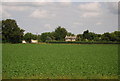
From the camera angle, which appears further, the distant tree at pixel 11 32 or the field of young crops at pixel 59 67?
the distant tree at pixel 11 32

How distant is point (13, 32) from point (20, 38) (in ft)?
13.9

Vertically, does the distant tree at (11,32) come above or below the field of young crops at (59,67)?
above

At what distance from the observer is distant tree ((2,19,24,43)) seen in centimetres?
9206

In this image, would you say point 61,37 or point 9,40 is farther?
point 61,37

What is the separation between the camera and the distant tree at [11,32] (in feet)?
302

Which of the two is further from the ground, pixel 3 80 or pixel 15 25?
pixel 15 25

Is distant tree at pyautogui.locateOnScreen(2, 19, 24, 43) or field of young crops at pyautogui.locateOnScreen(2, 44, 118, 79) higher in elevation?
distant tree at pyautogui.locateOnScreen(2, 19, 24, 43)

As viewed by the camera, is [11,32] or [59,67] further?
[11,32]

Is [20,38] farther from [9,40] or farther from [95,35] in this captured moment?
[95,35]

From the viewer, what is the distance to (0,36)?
9175 centimetres

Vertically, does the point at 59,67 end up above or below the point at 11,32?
below

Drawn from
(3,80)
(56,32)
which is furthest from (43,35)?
(3,80)

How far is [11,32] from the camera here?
304 feet

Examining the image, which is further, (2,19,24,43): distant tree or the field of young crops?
(2,19,24,43): distant tree
